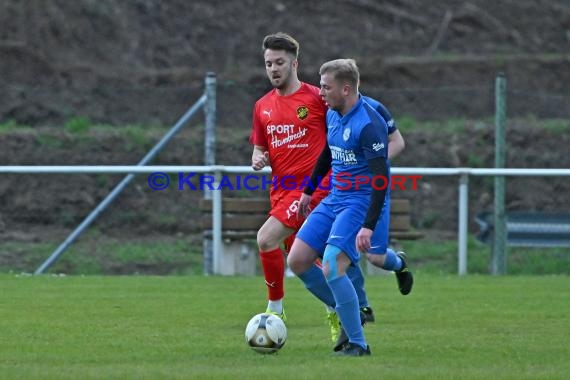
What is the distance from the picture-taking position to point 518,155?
824 inches

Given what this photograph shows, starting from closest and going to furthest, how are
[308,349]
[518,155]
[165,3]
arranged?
[308,349] → [518,155] → [165,3]

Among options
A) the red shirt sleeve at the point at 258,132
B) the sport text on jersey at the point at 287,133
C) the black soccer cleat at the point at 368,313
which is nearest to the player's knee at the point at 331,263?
the sport text on jersey at the point at 287,133

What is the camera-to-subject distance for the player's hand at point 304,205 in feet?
26.9

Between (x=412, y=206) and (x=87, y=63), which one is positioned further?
(x=87, y=63)

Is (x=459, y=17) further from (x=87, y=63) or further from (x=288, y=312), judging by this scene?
(x=288, y=312)

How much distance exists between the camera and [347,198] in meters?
7.49

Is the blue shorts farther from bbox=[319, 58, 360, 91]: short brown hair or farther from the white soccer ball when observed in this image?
bbox=[319, 58, 360, 91]: short brown hair

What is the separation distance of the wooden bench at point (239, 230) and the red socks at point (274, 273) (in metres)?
5.12

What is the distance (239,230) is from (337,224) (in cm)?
678

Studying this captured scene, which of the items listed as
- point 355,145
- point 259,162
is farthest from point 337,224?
point 259,162

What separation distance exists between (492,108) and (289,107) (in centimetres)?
1584

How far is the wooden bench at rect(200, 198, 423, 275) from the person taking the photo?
14031 mm

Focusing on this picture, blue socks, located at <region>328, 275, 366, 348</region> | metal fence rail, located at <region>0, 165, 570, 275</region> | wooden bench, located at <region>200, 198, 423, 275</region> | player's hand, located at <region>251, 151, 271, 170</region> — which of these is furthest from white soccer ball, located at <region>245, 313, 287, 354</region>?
wooden bench, located at <region>200, 198, 423, 275</region>

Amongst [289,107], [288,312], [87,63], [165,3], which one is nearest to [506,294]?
[288,312]
